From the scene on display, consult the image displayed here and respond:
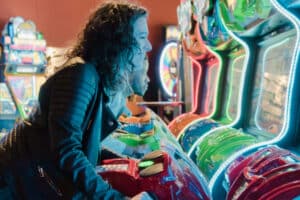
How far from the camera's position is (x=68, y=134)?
0.90 meters

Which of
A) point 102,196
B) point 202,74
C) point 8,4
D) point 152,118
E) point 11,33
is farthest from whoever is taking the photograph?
point 8,4

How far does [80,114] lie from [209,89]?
75.1 inches

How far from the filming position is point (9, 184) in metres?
1.08

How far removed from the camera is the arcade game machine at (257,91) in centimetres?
134

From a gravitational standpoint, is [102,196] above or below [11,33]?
below

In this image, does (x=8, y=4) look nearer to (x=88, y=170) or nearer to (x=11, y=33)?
(x=11, y=33)

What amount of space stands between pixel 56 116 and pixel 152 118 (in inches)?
59.1

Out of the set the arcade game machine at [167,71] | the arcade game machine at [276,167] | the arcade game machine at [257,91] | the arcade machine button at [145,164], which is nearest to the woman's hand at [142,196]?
the arcade machine button at [145,164]

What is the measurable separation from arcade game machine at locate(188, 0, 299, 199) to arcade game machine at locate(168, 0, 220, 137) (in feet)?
1.57

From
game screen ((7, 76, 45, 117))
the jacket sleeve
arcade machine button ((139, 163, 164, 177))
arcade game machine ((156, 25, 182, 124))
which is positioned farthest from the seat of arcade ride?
arcade game machine ((156, 25, 182, 124))

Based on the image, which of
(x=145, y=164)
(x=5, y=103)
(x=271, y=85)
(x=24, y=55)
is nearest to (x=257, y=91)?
(x=271, y=85)

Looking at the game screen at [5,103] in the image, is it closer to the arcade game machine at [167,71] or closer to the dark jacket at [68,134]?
the arcade game machine at [167,71]

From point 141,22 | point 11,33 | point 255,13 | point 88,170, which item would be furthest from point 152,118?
point 11,33

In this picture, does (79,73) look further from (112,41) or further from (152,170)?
(152,170)
